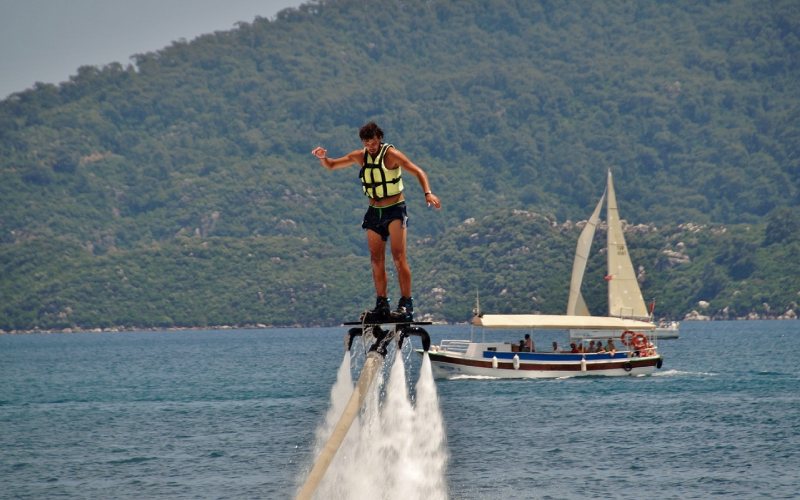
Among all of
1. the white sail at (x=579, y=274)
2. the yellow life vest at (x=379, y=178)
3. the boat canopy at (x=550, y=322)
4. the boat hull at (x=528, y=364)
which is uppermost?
the white sail at (x=579, y=274)

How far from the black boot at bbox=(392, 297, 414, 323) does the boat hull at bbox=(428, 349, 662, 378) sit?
96.9 m

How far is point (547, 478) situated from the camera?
6931cm

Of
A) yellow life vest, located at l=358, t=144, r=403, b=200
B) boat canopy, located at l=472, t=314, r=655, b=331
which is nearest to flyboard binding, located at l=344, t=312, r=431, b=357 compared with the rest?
yellow life vest, located at l=358, t=144, r=403, b=200

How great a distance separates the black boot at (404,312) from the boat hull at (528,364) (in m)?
96.9

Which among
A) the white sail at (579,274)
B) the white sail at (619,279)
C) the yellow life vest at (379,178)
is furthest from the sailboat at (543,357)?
the yellow life vest at (379,178)

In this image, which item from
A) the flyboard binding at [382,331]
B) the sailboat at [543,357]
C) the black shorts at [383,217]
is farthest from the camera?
the sailboat at [543,357]

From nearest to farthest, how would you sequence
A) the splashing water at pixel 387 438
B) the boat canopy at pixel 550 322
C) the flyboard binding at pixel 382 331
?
1. the flyboard binding at pixel 382 331
2. the splashing water at pixel 387 438
3. the boat canopy at pixel 550 322

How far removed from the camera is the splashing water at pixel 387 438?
25.9 m

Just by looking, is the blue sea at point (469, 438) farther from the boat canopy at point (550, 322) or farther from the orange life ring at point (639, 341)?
the boat canopy at point (550, 322)

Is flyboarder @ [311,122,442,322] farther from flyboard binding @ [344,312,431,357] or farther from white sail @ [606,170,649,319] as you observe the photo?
white sail @ [606,170,649,319]

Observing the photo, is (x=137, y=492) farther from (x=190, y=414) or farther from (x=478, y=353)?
(x=478, y=353)

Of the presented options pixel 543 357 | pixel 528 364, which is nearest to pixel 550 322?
pixel 543 357

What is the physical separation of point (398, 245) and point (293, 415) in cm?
8063

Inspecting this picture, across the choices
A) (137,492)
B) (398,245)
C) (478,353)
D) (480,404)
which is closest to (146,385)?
(478,353)
